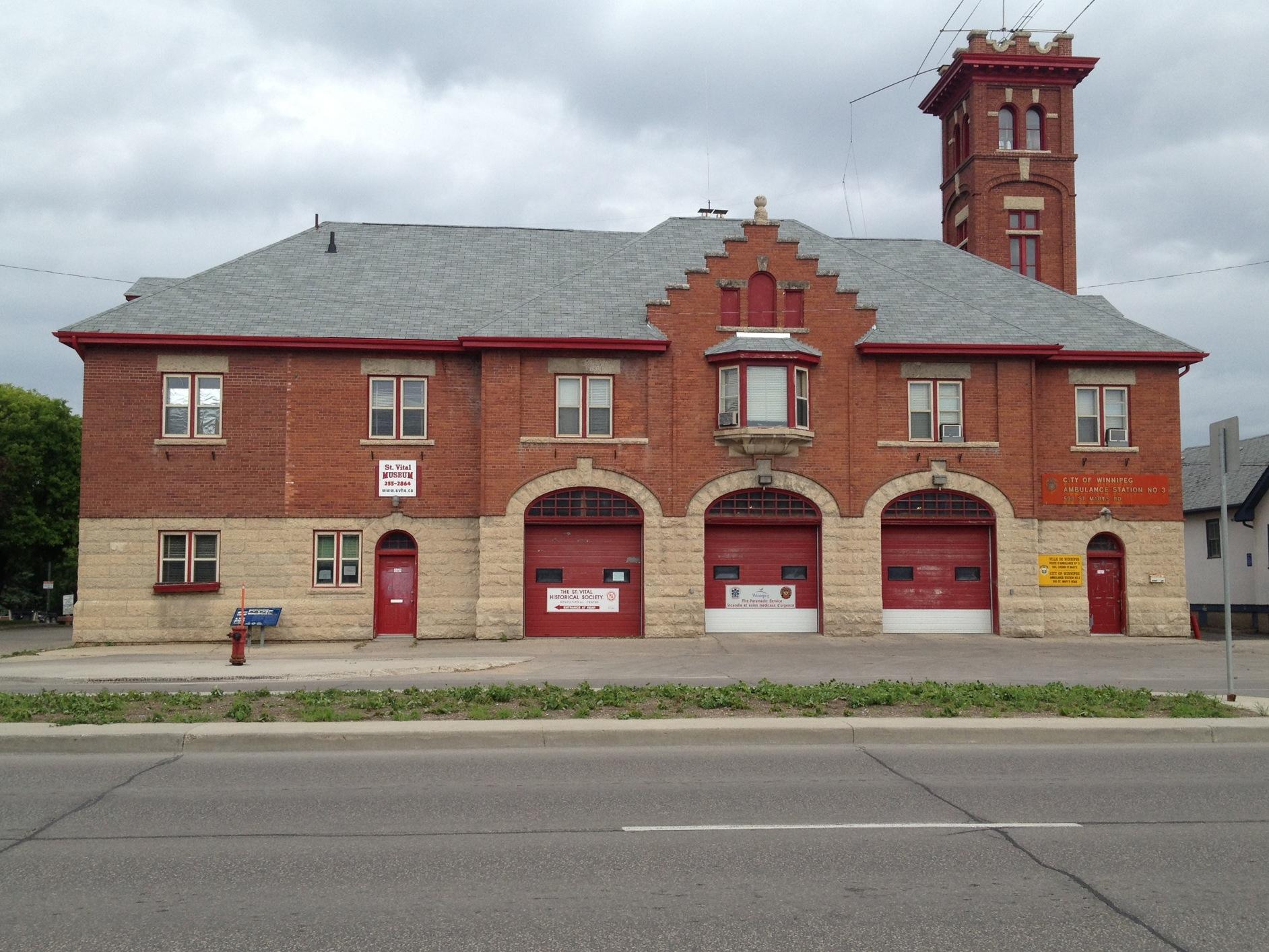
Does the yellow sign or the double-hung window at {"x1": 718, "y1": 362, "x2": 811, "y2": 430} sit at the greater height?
the double-hung window at {"x1": 718, "y1": 362, "x2": 811, "y2": 430}

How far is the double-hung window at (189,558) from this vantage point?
86.5 ft

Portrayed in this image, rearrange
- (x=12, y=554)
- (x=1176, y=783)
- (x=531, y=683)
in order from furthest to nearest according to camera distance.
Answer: (x=12, y=554) < (x=531, y=683) < (x=1176, y=783)

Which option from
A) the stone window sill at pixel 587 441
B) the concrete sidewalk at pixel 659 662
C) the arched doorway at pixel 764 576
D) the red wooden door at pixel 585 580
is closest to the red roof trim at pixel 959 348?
the arched doorway at pixel 764 576

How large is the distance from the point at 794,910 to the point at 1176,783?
5.42 m

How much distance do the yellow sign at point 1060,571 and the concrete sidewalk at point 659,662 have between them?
58.7 inches

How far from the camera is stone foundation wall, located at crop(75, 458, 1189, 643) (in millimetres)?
26156

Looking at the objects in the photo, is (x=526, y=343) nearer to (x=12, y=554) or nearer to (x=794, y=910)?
(x=794, y=910)

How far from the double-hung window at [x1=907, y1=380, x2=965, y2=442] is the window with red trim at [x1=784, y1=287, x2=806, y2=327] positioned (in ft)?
10.7

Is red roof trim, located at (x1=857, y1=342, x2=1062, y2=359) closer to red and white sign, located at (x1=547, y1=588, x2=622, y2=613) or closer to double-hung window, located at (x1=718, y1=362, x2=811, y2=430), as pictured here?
double-hung window, located at (x1=718, y1=362, x2=811, y2=430)

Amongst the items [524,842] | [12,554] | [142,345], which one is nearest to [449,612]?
[142,345]

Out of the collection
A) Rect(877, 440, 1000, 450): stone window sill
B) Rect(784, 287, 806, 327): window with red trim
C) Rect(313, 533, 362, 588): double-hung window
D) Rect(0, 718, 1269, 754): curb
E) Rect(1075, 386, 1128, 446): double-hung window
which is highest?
Rect(784, 287, 806, 327): window with red trim

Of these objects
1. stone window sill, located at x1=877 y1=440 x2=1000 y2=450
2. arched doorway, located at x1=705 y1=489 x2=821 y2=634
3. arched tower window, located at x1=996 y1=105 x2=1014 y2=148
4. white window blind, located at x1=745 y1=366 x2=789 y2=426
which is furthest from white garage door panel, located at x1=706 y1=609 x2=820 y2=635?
arched tower window, located at x1=996 y1=105 x2=1014 y2=148

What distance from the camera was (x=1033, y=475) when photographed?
90.8ft

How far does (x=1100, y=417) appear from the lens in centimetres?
2848
